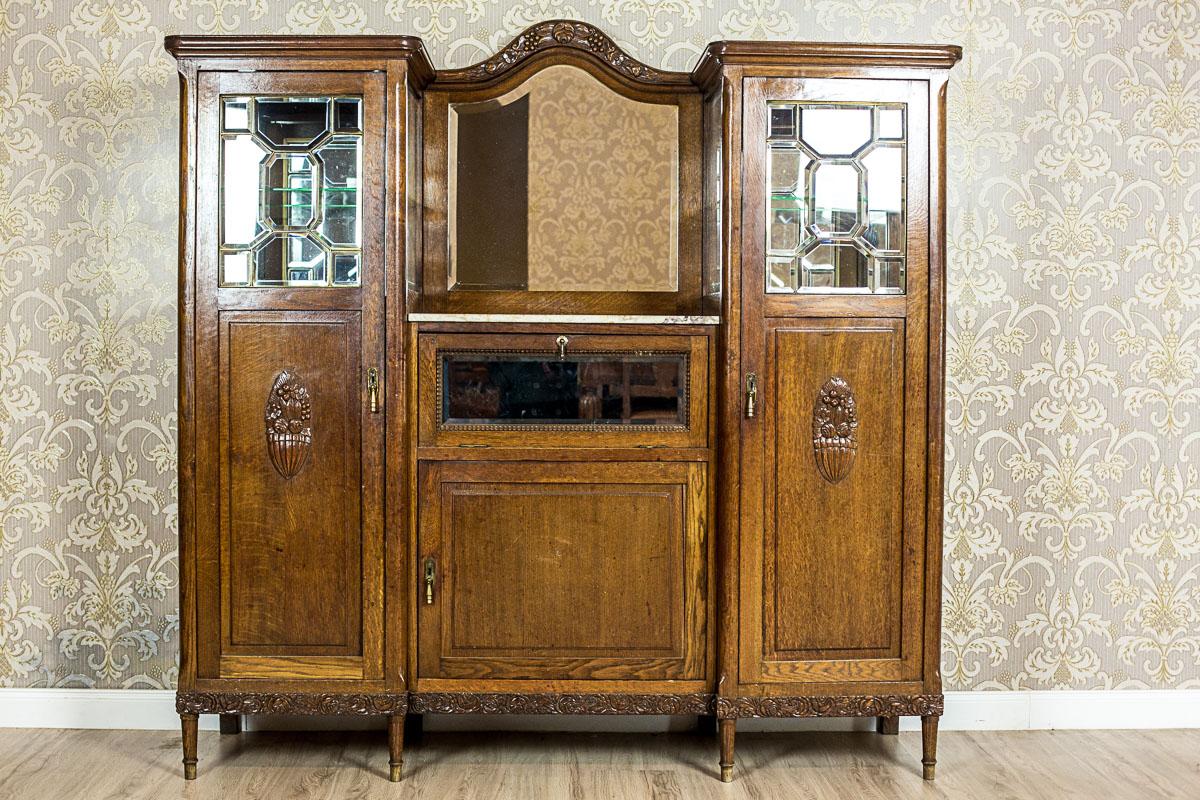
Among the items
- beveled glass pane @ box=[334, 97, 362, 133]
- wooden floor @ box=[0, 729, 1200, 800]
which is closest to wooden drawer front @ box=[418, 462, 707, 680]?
wooden floor @ box=[0, 729, 1200, 800]

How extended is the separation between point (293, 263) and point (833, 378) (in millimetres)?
1329

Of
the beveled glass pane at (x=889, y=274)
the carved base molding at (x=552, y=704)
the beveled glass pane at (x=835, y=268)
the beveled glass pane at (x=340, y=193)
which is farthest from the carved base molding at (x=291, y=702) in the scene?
the beveled glass pane at (x=889, y=274)

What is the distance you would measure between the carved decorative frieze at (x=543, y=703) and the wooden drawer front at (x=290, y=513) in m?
0.17

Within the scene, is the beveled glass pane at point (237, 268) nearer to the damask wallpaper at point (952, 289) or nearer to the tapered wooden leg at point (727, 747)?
the damask wallpaper at point (952, 289)

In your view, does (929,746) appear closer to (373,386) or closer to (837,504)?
(837,504)

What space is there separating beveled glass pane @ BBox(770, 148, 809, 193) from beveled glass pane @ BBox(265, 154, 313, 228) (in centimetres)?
112

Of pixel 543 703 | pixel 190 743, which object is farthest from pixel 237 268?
pixel 543 703

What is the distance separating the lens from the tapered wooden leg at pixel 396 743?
7.93 feet

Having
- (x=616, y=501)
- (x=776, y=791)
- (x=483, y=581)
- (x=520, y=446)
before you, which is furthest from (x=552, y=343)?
(x=776, y=791)

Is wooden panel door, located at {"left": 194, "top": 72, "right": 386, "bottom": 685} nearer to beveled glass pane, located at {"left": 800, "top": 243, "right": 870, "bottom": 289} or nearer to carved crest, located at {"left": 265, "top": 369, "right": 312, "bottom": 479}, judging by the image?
carved crest, located at {"left": 265, "top": 369, "right": 312, "bottom": 479}

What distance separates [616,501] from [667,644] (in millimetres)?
378

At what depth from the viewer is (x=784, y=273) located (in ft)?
7.83

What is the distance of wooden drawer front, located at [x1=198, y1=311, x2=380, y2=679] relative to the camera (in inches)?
92.8

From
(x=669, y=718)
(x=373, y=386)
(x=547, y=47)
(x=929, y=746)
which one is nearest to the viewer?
(x=373, y=386)
